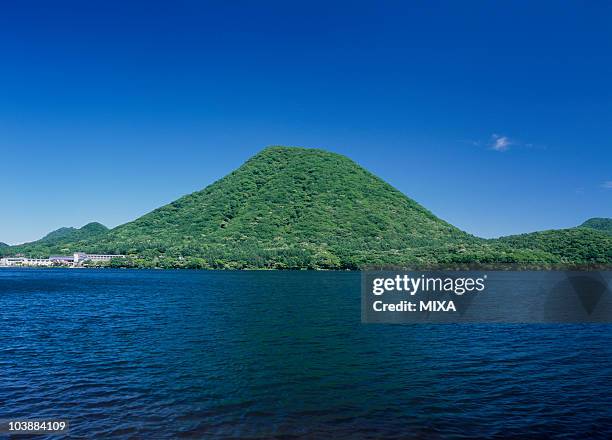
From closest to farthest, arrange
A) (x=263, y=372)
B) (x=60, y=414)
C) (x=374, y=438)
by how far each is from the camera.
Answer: (x=374, y=438) < (x=60, y=414) < (x=263, y=372)

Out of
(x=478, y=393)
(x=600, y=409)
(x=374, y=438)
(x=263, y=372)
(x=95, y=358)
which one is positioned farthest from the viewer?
(x=95, y=358)

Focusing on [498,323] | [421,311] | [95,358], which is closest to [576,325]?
[498,323]

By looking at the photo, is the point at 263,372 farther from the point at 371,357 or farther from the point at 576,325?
the point at 576,325

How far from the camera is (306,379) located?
3005 centimetres

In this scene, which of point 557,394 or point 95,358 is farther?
point 95,358

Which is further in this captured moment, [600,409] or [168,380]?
[168,380]

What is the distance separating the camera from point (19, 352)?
1483 inches

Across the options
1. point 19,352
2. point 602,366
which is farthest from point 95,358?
point 602,366

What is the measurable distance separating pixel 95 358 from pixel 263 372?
49.9 feet

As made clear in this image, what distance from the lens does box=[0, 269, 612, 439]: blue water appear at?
21828mm

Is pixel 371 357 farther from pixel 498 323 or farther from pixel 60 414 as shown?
pixel 498 323

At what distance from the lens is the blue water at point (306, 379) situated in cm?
2183

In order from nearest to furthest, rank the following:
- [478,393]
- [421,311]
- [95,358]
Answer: [478,393] → [95,358] → [421,311]

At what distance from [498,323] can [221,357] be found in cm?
4298
